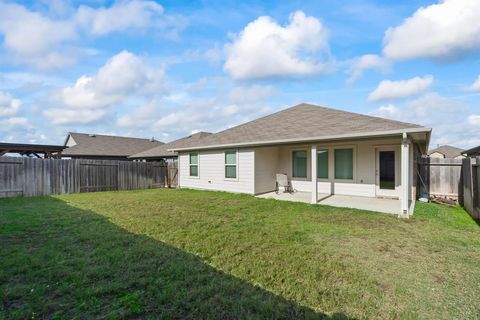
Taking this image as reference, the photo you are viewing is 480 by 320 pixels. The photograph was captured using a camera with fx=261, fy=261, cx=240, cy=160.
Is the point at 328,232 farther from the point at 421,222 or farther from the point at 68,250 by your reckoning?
the point at 68,250

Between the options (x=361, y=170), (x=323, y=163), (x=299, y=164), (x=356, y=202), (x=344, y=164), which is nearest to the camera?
(x=356, y=202)

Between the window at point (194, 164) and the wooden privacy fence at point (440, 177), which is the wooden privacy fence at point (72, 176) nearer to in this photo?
the window at point (194, 164)

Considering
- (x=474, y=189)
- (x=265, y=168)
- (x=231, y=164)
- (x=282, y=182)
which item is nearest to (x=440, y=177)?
(x=474, y=189)

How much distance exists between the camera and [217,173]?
13844 millimetres

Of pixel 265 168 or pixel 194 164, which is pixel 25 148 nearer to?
pixel 194 164

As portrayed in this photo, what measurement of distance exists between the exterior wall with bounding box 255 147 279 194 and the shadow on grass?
762cm

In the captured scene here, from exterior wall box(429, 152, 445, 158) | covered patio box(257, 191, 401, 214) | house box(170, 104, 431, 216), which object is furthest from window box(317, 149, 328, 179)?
exterior wall box(429, 152, 445, 158)

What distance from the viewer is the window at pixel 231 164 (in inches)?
510

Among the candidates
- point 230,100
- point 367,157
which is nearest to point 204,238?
point 367,157

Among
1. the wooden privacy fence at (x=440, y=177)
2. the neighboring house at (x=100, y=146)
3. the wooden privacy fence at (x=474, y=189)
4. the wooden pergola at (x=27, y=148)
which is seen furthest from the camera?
the neighboring house at (x=100, y=146)

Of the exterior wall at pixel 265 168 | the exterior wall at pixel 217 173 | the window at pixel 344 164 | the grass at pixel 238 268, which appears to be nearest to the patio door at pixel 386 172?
the window at pixel 344 164

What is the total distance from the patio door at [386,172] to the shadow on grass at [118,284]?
8.72 m

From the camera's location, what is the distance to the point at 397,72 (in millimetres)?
13750

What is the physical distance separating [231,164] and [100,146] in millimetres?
19143
